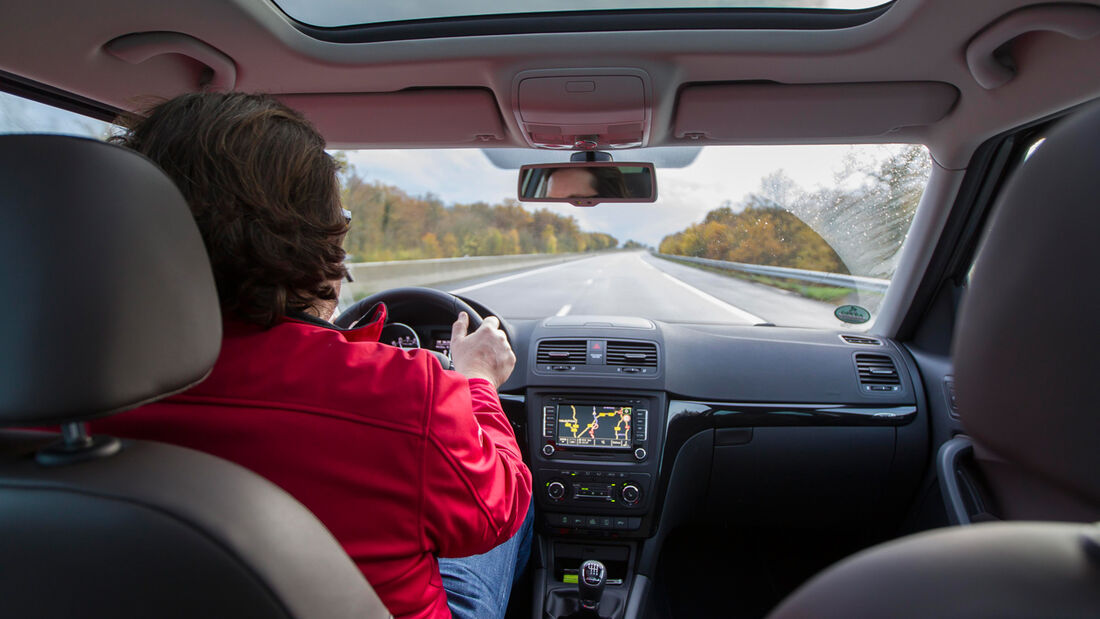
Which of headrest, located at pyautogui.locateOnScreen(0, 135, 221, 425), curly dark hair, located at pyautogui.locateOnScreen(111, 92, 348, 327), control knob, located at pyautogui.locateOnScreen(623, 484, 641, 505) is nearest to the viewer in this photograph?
headrest, located at pyautogui.locateOnScreen(0, 135, 221, 425)

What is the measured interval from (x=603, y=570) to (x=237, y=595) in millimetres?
2378

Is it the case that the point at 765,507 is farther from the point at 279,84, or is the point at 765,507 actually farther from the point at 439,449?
the point at 279,84

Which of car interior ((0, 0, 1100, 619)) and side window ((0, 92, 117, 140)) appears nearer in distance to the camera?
car interior ((0, 0, 1100, 619))

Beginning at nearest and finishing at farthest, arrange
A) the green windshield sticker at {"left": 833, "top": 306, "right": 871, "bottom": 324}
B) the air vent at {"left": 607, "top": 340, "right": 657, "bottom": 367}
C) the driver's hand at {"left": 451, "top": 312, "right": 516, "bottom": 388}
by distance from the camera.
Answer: the driver's hand at {"left": 451, "top": 312, "right": 516, "bottom": 388} → the air vent at {"left": 607, "top": 340, "right": 657, "bottom": 367} → the green windshield sticker at {"left": 833, "top": 306, "right": 871, "bottom": 324}

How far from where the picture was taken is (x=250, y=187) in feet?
3.81

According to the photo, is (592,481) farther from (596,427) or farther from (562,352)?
(562,352)

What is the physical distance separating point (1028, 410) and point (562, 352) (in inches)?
99.9

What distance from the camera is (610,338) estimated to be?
3133 mm

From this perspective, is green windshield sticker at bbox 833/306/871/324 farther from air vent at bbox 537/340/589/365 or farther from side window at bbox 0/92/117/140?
side window at bbox 0/92/117/140

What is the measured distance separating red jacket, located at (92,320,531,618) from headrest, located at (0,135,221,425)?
0.68ft

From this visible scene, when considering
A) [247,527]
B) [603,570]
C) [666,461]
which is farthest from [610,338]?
[247,527]

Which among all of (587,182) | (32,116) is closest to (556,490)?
(587,182)

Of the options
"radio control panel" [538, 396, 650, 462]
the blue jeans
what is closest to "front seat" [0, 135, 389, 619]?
the blue jeans

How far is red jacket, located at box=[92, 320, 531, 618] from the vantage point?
39.6 inches
